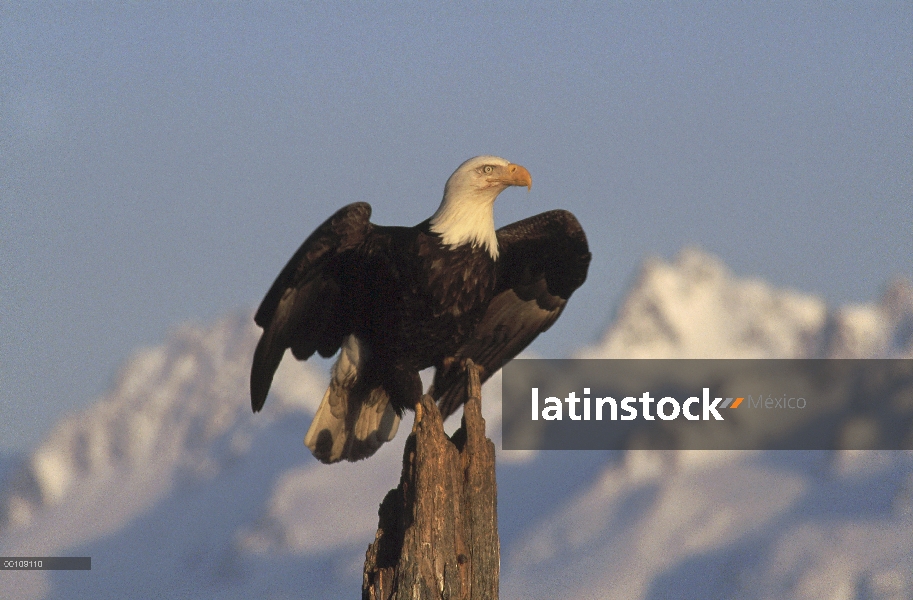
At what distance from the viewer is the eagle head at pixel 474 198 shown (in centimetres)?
1136

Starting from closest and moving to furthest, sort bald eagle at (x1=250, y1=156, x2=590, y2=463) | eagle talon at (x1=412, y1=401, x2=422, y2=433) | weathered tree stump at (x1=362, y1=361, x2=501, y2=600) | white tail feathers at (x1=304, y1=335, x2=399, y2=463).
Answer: weathered tree stump at (x1=362, y1=361, x2=501, y2=600)
eagle talon at (x1=412, y1=401, x2=422, y2=433)
bald eagle at (x1=250, y1=156, x2=590, y2=463)
white tail feathers at (x1=304, y1=335, x2=399, y2=463)

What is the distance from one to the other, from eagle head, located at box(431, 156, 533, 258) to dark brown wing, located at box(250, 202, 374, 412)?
25.5 inches

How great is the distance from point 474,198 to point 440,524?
117 inches

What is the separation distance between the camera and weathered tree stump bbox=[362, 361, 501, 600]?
31.4 ft

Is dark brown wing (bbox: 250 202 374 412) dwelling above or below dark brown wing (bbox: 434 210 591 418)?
below

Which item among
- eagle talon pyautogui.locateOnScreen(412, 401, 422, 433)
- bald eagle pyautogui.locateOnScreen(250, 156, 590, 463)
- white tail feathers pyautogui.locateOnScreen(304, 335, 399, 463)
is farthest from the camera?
white tail feathers pyautogui.locateOnScreen(304, 335, 399, 463)

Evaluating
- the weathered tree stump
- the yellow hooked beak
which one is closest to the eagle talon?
the weathered tree stump

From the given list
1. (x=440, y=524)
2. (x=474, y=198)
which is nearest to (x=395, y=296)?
(x=474, y=198)

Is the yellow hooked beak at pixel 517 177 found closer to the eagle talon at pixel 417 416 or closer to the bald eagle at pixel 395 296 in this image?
the bald eagle at pixel 395 296

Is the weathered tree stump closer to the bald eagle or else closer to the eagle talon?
the eagle talon

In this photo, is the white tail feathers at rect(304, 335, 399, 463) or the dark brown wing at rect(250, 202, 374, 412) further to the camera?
the white tail feathers at rect(304, 335, 399, 463)

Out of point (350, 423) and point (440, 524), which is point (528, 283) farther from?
point (440, 524)

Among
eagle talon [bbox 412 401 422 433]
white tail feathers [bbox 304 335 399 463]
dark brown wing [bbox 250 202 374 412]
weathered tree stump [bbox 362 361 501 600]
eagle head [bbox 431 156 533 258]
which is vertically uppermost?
eagle head [bbox 431 156 533 258]

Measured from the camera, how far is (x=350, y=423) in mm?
12617
